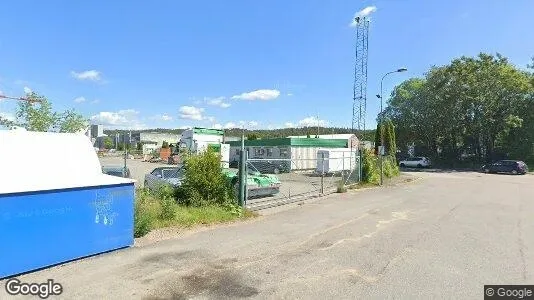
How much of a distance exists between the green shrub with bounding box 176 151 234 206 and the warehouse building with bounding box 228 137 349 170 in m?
22.4

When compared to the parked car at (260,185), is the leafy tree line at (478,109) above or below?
above

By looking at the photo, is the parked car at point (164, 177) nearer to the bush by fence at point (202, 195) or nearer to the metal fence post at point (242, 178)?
the bush by fence at point (202, 195)

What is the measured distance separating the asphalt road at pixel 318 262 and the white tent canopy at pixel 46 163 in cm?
132

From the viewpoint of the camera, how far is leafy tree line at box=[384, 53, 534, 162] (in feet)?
140

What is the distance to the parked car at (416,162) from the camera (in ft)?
154

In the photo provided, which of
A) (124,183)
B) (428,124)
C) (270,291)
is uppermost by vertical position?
(428,124)

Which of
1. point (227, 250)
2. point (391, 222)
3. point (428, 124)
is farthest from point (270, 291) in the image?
point (428, 124)

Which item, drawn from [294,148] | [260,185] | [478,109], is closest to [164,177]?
[260,185]

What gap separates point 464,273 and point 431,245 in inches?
74.0

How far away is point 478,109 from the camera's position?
44.1 m

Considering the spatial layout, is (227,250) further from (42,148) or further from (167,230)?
(42,148)

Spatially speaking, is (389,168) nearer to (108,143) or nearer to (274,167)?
(274,167)

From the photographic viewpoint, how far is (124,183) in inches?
289

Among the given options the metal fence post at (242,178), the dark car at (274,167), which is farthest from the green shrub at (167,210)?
the dark car at (274,167)
